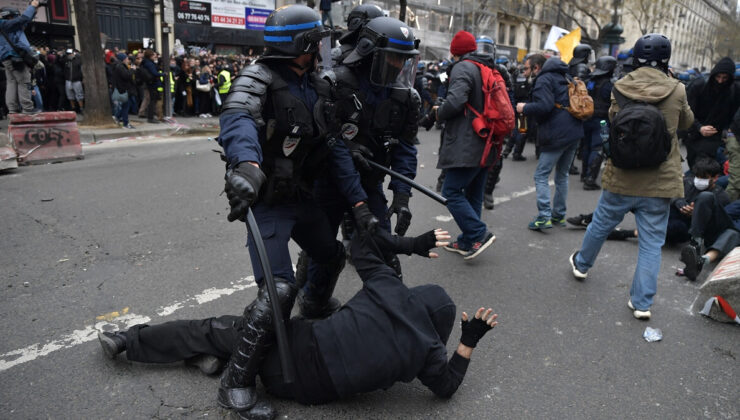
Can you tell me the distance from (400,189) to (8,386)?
8.00 ft

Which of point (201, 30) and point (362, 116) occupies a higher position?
point (201, 30)

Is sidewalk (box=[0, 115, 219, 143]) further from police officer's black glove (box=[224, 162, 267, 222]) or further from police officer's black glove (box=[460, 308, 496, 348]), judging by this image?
police officer's black glove (box=[460, 308, 496, 348])

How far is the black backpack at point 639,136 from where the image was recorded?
3570 mm

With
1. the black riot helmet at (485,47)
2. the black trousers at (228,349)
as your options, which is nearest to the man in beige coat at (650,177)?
the black riot helmet at (485,47)

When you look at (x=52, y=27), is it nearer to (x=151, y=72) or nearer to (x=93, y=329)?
(x=151, y=72)

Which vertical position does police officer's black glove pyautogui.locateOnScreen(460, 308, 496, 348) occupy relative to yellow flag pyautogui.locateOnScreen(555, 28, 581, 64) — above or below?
below

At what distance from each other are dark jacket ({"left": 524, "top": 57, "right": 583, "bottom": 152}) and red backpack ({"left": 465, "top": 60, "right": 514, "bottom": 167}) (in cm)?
126

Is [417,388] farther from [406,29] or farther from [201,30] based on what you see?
[201,30]

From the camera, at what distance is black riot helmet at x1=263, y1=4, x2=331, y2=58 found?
270cm

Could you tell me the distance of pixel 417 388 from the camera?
2854 millimetres

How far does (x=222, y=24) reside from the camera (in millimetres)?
22312

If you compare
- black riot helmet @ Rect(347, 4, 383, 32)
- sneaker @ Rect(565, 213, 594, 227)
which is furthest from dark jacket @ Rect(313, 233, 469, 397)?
sneaker @ Rect(565, 213, 594, 227)

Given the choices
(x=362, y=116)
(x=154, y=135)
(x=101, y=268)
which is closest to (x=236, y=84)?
(x=362, y=116)

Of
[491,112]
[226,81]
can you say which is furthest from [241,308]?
[226,81]
